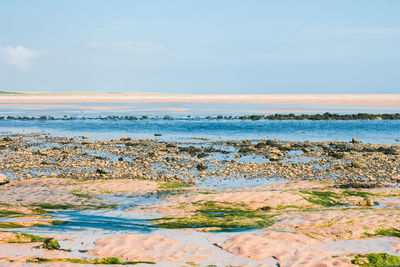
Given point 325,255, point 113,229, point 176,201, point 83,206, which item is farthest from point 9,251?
point 325,255

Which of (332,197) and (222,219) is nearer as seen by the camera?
(222,219)

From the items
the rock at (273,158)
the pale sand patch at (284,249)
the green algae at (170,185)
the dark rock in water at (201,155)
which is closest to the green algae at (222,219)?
the pale sand patch at (284,249)

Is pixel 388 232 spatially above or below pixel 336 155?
below

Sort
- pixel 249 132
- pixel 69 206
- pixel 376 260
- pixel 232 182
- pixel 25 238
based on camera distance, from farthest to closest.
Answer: pixel 249 132 < pixel 232 182 < pixel 69 206 < pixel 25 238 < pixel 376 260

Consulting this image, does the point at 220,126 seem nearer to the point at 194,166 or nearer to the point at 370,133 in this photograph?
the point at 370,133

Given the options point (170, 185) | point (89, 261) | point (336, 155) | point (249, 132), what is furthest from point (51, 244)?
point (249, 132)

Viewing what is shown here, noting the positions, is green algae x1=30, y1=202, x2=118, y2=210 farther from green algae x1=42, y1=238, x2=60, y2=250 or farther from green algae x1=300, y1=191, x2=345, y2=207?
green algae x1=300, y1=191, x2=345, y2=207

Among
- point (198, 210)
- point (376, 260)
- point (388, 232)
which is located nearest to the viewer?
point (376, 260)

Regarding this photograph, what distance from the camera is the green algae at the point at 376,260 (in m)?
7.43

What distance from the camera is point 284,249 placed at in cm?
801

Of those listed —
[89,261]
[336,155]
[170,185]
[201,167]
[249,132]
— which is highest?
[249,132]

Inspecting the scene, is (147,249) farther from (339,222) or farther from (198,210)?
(339,222)

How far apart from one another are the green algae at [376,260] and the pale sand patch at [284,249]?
23 cm

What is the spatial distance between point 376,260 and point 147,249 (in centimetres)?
418
